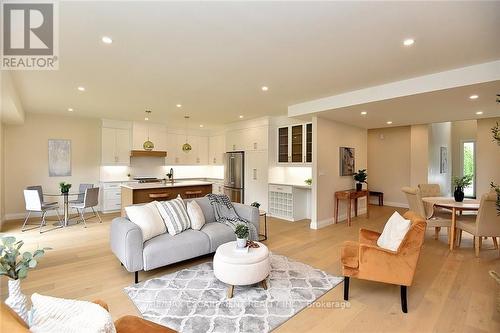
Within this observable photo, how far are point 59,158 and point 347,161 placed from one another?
7619mm

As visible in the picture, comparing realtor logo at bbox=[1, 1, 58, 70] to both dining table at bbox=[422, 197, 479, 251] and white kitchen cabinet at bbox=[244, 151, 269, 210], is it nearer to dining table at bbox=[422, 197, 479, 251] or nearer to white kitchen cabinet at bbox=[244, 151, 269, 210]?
white kitchen cabinet at bbox=[244, 151, 269, 210]

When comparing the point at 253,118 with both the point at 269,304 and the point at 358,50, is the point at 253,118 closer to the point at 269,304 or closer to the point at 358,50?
the point at 358,50

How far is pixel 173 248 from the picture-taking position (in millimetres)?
3035

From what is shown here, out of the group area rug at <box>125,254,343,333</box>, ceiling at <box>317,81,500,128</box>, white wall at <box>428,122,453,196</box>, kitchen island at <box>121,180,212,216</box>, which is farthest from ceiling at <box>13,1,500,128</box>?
white wall at <box>428,122,453,196</box>

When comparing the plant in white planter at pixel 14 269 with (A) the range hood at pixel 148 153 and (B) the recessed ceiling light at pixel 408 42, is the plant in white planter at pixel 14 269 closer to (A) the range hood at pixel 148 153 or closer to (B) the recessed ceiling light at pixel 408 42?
(B) the recessed ceiling light at pixel 408 42

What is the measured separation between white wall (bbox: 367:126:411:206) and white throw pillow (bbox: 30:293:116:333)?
336 inches

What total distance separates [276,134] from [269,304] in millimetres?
4834

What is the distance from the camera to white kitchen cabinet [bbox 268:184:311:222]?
6023 millimetres

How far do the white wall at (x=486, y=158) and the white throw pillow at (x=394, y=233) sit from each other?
5.54m

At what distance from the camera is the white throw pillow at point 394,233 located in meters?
2.50

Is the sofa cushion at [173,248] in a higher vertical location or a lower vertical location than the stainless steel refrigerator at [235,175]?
lower

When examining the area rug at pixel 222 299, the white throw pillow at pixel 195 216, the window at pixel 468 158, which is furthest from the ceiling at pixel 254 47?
the window at pixel 468 158

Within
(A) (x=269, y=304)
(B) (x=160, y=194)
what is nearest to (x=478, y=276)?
(A) (x=269, y=304)

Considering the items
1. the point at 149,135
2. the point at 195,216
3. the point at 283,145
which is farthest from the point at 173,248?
the point at 149,135
